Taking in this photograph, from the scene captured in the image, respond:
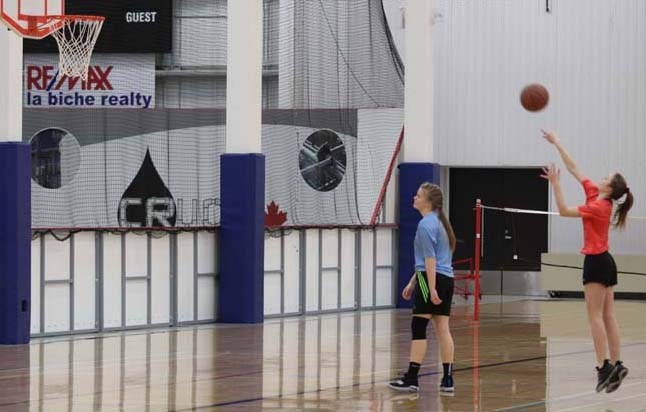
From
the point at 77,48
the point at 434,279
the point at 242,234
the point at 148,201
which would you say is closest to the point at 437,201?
the point at 434,279

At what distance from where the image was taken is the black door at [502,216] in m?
33.6

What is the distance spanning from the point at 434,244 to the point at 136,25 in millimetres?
22464

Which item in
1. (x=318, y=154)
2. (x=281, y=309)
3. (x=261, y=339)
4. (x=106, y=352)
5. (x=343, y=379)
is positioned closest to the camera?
(x=343, y=379)

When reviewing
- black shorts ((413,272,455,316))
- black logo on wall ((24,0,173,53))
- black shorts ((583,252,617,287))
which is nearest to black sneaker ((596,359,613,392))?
black shorts ((583,252,617,287))

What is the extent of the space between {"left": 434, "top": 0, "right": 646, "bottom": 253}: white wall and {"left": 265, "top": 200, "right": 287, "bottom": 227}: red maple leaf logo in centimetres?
609

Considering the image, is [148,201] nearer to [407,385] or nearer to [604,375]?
[407,385]

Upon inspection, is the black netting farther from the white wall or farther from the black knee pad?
the black knee pad

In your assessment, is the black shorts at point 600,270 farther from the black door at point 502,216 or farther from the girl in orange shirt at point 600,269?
the black door at point 502,216

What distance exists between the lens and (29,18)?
19.2m

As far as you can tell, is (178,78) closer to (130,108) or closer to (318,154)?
(130,108)

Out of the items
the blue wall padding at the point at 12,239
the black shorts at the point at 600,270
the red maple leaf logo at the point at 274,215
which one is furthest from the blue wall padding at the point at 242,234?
the black shorts at the point at 600,270

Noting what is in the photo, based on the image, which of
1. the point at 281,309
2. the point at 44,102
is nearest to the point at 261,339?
the point at 281,309

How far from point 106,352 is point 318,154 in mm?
11725

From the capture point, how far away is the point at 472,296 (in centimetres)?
3172
